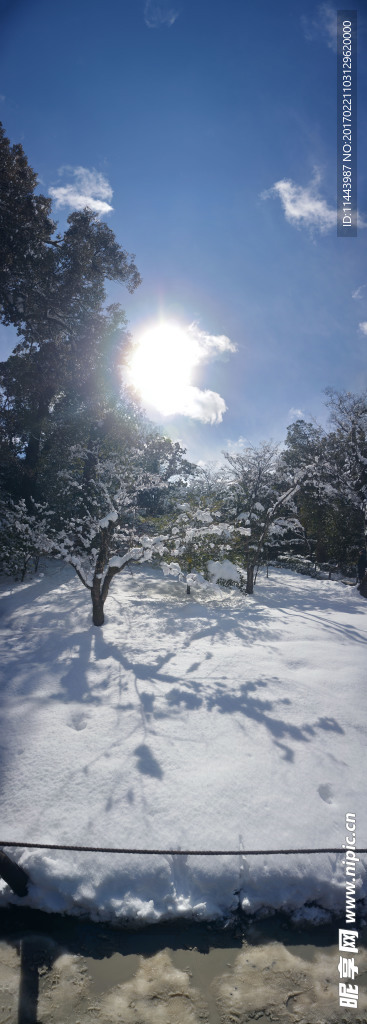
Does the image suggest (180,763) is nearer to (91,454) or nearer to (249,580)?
(249,580)

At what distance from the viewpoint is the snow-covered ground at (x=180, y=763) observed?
290 centimetres

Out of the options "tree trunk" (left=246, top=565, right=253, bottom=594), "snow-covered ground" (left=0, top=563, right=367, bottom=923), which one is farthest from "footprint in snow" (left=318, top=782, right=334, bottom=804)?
"tree trunk" (left=246, top=565, right=253, bottom=594)

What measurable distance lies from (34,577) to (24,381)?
22.8ft

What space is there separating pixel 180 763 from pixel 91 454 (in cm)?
1174

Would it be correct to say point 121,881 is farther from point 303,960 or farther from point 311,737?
point 311,737

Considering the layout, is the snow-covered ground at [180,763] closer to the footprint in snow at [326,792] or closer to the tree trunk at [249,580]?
the footprint in snow at [326,792]

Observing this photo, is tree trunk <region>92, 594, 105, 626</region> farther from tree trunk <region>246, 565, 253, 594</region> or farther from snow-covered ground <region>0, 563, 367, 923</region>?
tree trunk <region>246, 565, 253, 594</region>

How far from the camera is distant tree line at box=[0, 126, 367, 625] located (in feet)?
30.1

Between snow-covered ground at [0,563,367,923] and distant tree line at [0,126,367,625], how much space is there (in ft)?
8.31

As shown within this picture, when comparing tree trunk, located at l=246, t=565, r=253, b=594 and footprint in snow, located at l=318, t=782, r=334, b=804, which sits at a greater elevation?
tree trunk, located at l=246, t=565, r=253, b=594

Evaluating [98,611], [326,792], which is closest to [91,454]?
[98,611]

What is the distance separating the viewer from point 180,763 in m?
4.03

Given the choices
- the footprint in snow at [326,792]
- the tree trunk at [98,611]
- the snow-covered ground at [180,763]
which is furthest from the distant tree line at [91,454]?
the footprint in snow at [326,792]

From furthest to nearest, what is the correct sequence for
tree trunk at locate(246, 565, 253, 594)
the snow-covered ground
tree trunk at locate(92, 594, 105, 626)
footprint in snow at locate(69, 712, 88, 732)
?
tree trunk at locate(246, 565, 253, 594) < tree trunk at locate(92, 594, 105, 626) < footprint in snow at locate(69, 712, 88, 732) < the snow-covered ground
